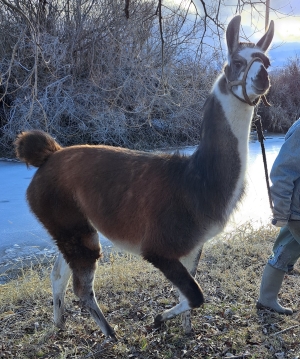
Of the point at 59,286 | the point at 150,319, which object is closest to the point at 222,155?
the point at 150,319

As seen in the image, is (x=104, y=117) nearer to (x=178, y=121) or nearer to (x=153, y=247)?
(x=178, y=121)

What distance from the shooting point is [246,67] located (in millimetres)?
2346

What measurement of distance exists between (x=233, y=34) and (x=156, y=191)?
3.58 feet

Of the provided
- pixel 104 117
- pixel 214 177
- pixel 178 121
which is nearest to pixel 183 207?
pixel 214 177

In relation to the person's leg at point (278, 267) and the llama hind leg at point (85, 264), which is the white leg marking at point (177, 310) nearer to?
the llama hind leg at point (85, 264)

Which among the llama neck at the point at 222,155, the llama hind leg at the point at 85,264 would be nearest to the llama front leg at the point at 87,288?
the llama hind leg at the point at 85,264

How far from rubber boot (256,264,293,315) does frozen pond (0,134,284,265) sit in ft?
1.58

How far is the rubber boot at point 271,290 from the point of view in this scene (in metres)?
3.13

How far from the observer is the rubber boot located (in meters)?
3.13

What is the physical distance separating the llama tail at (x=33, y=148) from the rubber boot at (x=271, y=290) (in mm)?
1953

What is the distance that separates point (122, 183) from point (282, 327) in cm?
160

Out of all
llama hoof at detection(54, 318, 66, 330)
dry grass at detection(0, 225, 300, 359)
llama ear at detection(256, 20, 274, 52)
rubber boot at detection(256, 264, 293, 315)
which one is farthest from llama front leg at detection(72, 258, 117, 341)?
llama ear at detection(256, 20, 274, 52)

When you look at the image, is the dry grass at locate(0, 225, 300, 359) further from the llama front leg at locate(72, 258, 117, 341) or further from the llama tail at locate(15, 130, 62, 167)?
the llama tail at locate(15, 130, 62, 167)

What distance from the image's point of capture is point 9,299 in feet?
11.6
